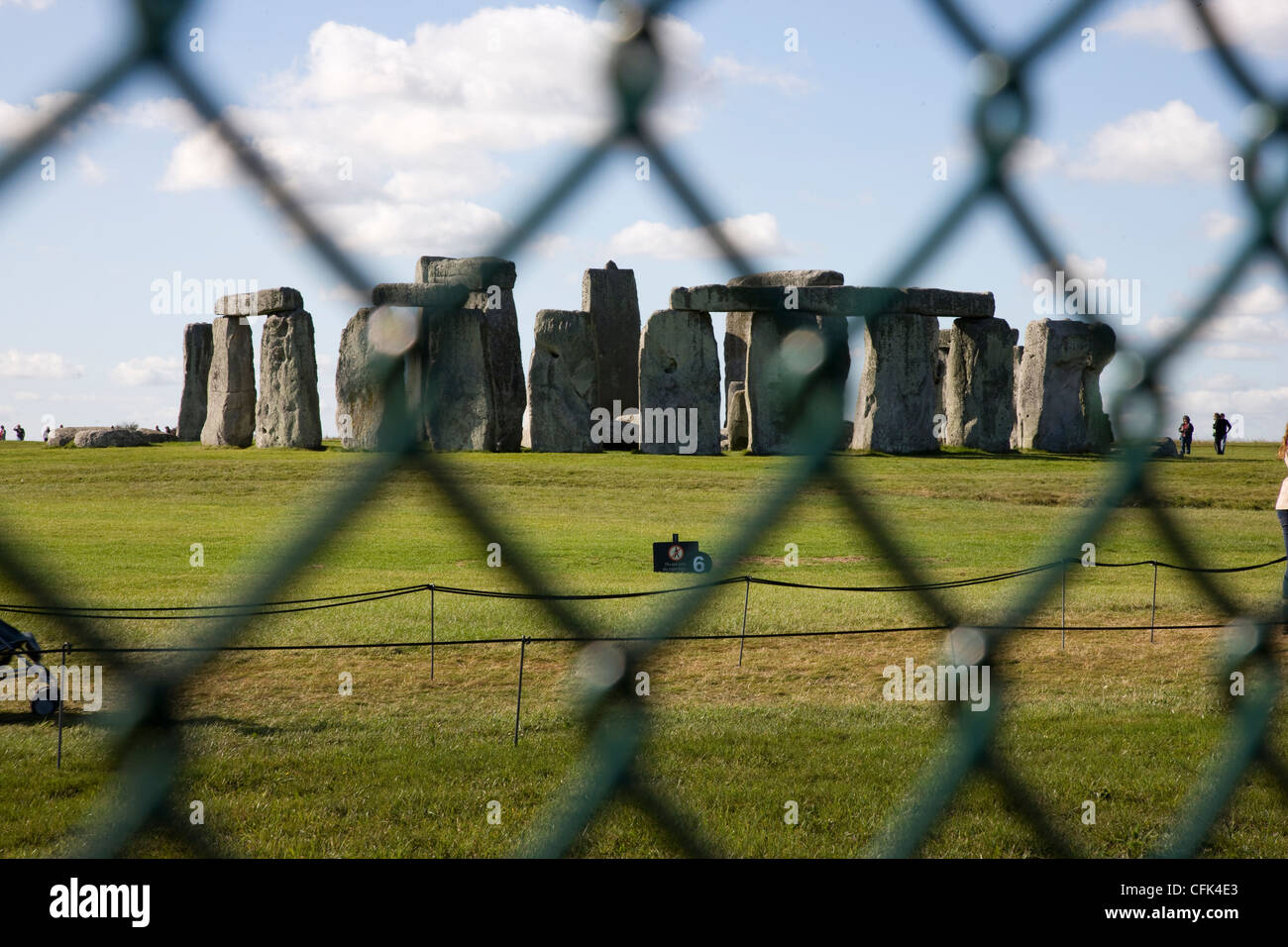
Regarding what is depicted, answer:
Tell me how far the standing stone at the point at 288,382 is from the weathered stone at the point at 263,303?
169 millimetres

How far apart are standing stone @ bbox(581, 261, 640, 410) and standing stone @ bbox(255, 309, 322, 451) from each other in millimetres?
7296

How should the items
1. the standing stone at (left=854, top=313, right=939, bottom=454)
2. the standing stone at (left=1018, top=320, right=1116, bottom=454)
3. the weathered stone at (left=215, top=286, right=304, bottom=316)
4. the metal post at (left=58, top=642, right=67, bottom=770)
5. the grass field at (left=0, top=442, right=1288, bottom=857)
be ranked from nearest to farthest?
the metal post at (left=58, top=642, right=67, bottom=770) < the grass field at (left=0, top=442, right=1288, bottom=857) < the weathered stone at (left=215, top=286, right=304, bottom=316) < the standing stone at (left=854, top=313, right=939, bottom=454) < the standing stone at (left=1018, top=320, right=1116, bottom=454)

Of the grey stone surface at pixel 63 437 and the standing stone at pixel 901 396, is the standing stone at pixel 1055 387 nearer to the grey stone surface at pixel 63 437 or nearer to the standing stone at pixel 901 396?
the standing stone at pixel 901 396

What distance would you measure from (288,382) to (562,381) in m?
4.55

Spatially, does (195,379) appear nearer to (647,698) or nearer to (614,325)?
(614,325)

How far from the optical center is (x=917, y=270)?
1115 mm

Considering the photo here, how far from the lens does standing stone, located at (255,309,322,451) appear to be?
62.1ft

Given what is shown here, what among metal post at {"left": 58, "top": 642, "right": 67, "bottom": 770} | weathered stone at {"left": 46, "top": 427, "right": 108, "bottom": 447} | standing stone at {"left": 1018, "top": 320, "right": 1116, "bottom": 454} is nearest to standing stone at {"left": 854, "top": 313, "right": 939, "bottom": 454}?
standing stone at {"left": 1018, "top": 320, "right": 1116, "bottom": 454}

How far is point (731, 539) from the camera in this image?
3.39 ft

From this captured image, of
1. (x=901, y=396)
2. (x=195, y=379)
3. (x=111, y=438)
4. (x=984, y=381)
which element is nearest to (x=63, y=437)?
(x=111, y=438)

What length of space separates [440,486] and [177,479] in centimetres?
1610

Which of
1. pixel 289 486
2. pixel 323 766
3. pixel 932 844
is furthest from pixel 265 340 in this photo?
pixel 932 844

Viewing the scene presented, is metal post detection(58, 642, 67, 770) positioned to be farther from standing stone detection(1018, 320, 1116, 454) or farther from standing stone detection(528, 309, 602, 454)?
standing stone detection(1018, 320, 1116, 454)
